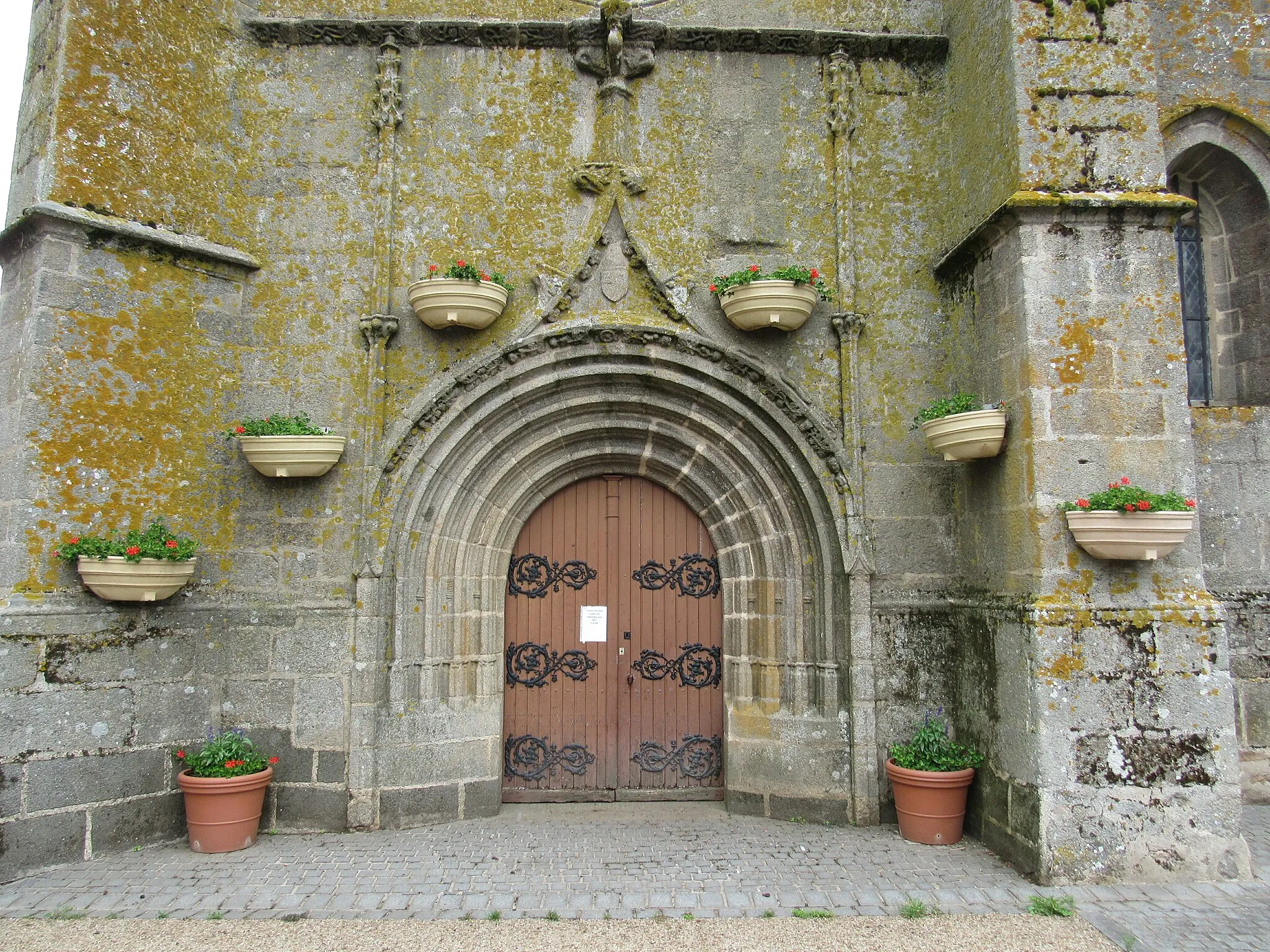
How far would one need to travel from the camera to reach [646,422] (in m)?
5.93

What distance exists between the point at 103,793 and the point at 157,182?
12.0 ft

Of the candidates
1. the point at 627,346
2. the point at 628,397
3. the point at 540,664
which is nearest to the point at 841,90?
the point at 627,346

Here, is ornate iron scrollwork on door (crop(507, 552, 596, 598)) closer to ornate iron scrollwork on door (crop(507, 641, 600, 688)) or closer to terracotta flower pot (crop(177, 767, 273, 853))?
ornate iron scrollwork on door (crop(507, 641, 600, 688))

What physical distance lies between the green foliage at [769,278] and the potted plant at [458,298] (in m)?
1.43

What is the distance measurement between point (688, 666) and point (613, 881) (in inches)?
70.9

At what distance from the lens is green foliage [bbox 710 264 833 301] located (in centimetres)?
551

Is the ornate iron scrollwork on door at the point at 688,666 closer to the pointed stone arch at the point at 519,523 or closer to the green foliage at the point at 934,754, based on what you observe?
the pointed stone arch at the point at 519,523

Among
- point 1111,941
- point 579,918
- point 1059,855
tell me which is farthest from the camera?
point 1059,855

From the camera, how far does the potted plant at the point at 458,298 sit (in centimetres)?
544

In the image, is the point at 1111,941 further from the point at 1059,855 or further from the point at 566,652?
the point at 566,652

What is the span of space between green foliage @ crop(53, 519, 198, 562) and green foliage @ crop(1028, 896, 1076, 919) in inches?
194

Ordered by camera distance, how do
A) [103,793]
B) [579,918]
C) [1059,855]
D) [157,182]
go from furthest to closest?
[157,182], [103,793], [1059,855], [579,918]

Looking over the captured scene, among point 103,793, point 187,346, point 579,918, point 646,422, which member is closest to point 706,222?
point 646,422

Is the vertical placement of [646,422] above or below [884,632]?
above
